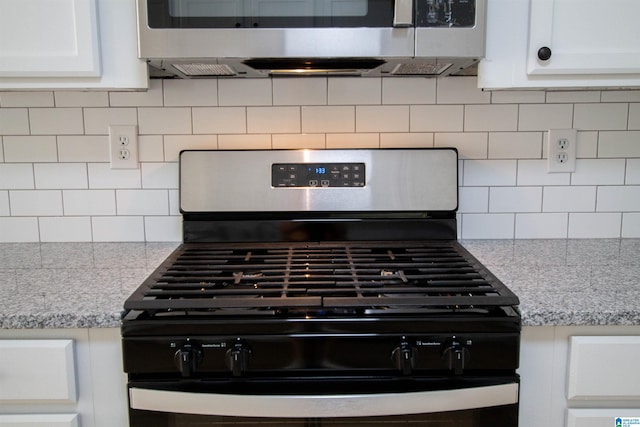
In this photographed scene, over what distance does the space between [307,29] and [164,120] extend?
573 mm

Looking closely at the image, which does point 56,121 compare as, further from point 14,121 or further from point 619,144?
point 619,144

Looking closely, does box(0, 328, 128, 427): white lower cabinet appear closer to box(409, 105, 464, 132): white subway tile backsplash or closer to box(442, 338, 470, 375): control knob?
box(442, 338, 470, 375): control knob

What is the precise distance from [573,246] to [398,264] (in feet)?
1.92

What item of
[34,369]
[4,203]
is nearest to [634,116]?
[34,369]

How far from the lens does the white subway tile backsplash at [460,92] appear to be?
56.7 inches

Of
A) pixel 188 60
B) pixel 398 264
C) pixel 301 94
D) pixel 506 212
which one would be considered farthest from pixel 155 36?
pixel 506 212

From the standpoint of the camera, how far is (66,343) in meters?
0.93

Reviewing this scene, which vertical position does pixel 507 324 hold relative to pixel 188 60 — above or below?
below

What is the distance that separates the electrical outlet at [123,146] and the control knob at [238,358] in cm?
80

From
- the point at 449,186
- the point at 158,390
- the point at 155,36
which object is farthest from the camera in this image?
the point at 449,186

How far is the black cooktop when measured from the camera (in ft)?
3.01

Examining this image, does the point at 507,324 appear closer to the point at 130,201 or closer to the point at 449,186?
the point at 449,186

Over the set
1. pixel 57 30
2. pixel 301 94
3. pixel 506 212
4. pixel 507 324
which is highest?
pixel 57 30

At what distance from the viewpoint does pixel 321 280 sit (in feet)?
3.44
